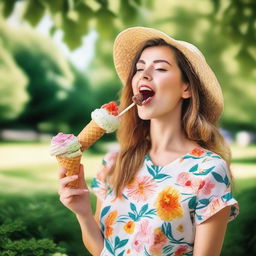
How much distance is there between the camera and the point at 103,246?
1.84m

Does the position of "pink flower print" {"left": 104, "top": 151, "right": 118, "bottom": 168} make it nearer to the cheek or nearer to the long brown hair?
the long brown hair

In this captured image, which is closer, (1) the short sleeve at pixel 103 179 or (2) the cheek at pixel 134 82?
(2) the cheek at pixel 134 82

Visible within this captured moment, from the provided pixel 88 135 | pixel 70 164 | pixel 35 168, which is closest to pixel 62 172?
pixel 70 164

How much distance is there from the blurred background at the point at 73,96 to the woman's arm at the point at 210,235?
1.55 metres

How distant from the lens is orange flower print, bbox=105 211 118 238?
1.77 metres

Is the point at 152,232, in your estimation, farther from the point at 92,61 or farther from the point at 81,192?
the point at 92,61

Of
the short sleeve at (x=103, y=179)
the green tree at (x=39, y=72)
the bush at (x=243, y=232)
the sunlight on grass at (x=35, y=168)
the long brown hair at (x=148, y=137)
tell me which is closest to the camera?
the long brown hair at (x=148, y=137)

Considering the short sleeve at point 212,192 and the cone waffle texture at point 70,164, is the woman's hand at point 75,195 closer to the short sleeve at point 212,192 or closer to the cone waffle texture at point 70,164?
the cone waffle texture at point 70,164

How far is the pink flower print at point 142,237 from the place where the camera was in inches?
65.2

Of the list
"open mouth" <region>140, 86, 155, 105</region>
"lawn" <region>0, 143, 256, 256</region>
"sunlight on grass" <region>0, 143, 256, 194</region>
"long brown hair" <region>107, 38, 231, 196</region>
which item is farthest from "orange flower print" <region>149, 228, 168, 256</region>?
"sunlight on grass" <region>0, 143, 256, 194</region>

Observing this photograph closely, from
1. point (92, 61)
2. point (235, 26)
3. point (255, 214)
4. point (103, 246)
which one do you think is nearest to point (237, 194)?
point (255, 214)

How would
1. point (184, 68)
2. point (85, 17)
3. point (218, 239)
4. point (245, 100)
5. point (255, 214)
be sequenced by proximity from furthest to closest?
point (245, 100)
point (255, 214)
point (85, 17)
point (184, 68)
point (218, 239)

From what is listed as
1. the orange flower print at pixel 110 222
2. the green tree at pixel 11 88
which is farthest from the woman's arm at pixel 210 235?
the green tree at pixel 11 88

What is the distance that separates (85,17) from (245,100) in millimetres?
2588
